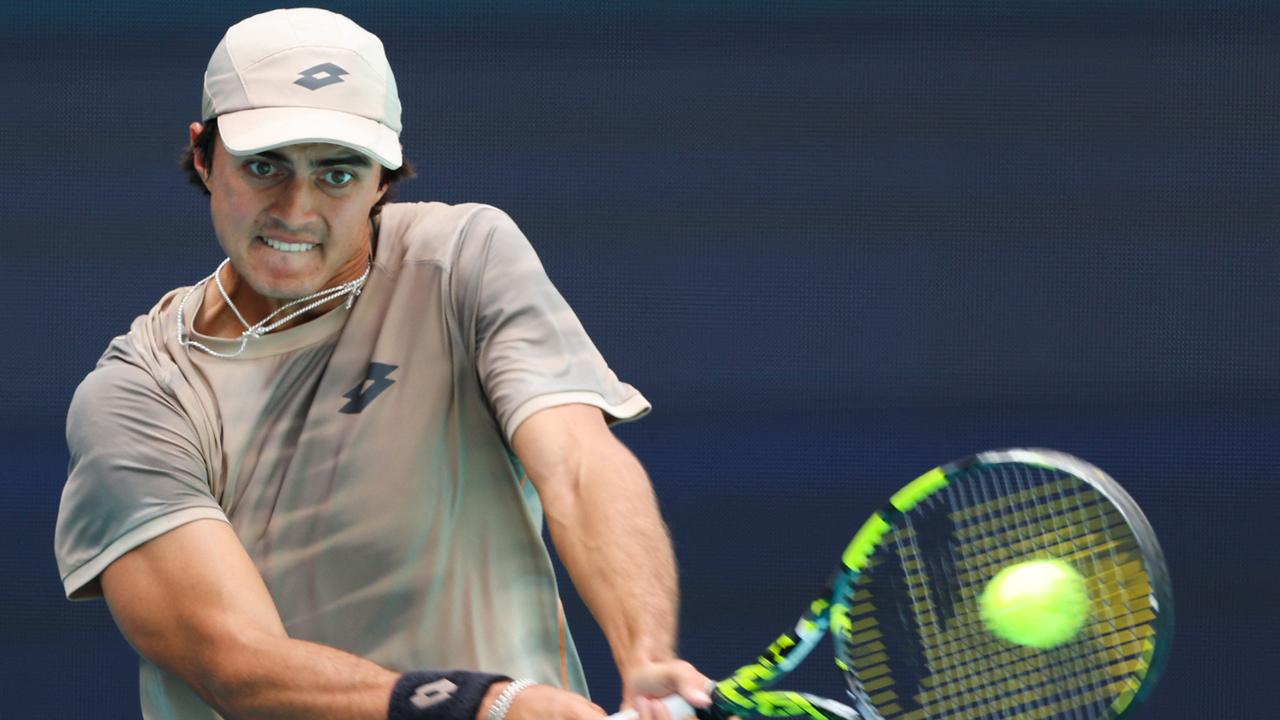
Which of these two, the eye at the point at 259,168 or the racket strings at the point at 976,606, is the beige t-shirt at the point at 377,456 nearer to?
the eye at the point at 259,168

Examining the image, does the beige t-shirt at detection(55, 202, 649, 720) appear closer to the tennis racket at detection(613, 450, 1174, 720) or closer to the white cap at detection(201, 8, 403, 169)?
the white cap at detection(201, 8, 403, 169)

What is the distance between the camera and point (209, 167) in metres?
2.27

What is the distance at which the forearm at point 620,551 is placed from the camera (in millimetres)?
1949

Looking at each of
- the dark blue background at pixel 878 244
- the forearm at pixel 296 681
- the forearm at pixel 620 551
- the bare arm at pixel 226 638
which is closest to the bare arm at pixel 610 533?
the forearm at pixel 620 551

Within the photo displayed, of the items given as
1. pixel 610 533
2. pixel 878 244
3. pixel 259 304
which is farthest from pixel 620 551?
pixel 878 244

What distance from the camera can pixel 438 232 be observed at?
→ 2229 mm

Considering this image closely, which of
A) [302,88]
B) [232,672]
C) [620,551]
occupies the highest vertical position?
[302,88]

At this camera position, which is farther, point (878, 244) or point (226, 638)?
point (878, 244)

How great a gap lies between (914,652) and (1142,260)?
153 cm

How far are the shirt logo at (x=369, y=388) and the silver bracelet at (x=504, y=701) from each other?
15.6 inches

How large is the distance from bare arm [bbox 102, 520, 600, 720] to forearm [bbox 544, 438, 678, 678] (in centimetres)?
10

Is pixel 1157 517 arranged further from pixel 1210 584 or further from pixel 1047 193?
pixel 1047 193

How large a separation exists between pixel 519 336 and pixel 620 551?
0.28 meters

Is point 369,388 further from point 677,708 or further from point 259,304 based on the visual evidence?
point 677,708
